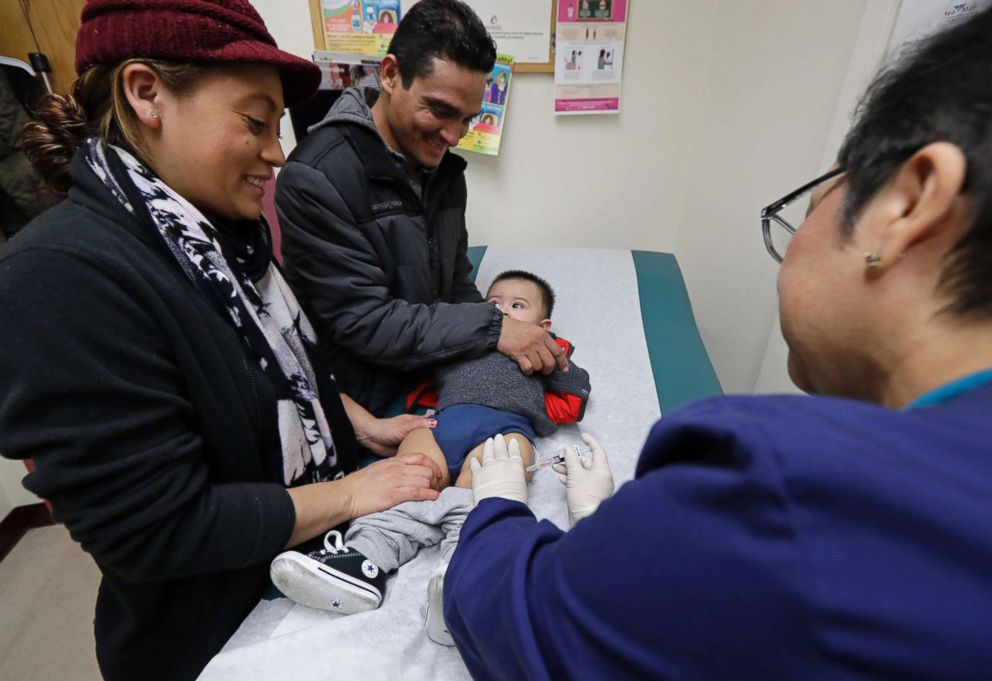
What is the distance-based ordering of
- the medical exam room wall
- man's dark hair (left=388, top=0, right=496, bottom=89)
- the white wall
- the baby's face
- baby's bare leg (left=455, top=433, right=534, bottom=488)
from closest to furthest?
baby's bare leg (left=455, top=433, right=534, bottom=488) < man's dark hair (left=388, top=0, right=496, bottom=89) < the white wall < the baby's face < the medical exam room wall

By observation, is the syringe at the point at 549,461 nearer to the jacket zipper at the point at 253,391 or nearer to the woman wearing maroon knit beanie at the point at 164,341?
the woman wearing maroon knit beanie at the point at 164,341

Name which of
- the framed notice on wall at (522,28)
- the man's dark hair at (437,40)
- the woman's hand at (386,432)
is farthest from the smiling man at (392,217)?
the framed notice on wall at (522,28)

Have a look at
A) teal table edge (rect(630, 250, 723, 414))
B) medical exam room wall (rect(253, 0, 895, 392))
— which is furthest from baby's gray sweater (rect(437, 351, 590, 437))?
medical exam room wall (rect(253, 0, 895, 392))

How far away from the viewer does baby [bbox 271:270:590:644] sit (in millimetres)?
773

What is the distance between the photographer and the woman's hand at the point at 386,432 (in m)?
1.22

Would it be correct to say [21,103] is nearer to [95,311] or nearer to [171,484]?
[95,311]

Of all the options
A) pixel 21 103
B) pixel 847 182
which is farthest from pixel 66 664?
pixel 847 182

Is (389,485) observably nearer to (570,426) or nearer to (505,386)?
(505,386)

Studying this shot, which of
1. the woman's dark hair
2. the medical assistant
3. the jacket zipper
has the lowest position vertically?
the jacket zipper

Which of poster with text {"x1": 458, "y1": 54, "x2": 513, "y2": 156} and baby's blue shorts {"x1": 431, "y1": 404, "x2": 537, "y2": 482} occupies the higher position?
poster with text {"x1": 458, "y1": 54, "x2": 513, "y2": 156}

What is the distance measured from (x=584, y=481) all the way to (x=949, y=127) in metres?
0.76

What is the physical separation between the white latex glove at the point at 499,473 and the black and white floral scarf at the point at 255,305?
0.31 m

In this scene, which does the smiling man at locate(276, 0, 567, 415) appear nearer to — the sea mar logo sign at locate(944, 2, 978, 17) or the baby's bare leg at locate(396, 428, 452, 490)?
the baby's bare leg at locate(396, 428, 452, 490)

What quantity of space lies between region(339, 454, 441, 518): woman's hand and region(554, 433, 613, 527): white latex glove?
0.87 ft
